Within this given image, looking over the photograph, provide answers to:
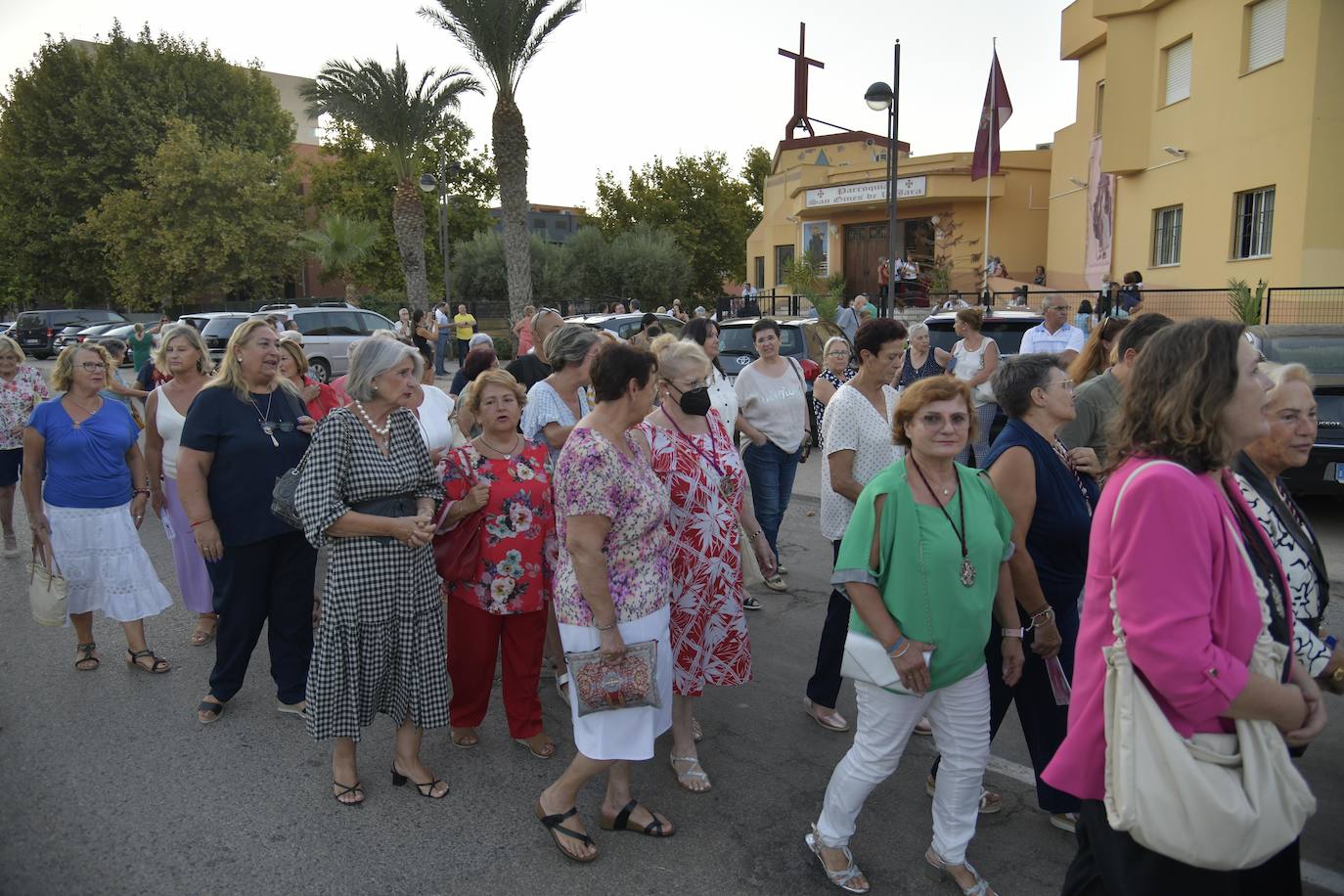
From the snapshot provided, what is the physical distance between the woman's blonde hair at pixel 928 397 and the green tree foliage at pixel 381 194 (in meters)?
44.3

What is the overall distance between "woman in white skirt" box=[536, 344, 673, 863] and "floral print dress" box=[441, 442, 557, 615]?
0.61 m

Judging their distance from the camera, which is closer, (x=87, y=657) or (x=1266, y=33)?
(x=87, y=657)

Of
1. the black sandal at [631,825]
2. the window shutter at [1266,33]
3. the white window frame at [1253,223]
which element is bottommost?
the black sandal at [631,825]

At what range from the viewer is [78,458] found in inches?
200

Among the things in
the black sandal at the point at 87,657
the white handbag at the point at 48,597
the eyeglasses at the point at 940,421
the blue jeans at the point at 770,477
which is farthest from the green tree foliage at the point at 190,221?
the eyeglasses at the point at 940,421

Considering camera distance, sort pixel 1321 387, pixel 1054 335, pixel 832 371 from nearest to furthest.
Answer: pixel 832 371
pixel 1321 387
pixel 1054 335

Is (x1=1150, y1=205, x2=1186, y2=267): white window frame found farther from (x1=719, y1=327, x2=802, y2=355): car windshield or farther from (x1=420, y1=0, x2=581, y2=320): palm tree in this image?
(x1=420, y1=0, x2=581, y2=320): palm tree

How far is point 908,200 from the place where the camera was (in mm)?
28109

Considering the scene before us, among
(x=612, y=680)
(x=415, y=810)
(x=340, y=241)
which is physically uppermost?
(x=340, y=241)

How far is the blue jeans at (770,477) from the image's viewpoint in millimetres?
5992

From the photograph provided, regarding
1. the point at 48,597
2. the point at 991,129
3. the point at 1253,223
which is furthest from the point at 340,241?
the point at 48,597

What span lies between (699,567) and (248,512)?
7.02 ft

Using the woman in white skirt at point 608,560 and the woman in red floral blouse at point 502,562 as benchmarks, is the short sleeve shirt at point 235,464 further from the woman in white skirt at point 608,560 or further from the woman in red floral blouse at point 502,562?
the woman in white skirt at point 608,560

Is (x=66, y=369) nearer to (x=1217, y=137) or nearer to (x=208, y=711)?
(x=208, y=711)
